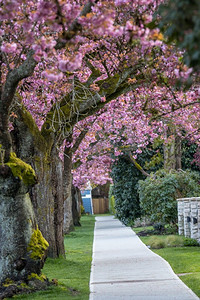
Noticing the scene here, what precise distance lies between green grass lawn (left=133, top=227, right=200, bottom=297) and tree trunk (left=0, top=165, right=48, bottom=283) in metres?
2.60

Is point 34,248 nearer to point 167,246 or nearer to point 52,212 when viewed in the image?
point 52,212

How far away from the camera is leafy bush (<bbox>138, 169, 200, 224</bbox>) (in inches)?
849

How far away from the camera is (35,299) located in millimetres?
8438

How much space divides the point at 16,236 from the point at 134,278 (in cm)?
242

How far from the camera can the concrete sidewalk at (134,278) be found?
852 centimetres

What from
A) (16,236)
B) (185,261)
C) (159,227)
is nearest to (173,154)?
(159,227)

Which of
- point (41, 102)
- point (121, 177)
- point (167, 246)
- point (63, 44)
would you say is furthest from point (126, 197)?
point (63, 44)

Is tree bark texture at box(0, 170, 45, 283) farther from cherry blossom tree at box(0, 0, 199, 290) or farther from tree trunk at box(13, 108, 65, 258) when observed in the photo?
tree trunk at box(13, 108, 65, 258)

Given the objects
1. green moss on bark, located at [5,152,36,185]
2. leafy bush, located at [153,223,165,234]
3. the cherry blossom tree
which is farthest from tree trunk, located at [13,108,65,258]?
leafy bush, located at [153,223,165,234]

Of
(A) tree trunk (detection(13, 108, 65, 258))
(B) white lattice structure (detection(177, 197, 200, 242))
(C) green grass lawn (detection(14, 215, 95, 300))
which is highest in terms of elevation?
(A) tree trunk (detection(13, 108, 65, 258))

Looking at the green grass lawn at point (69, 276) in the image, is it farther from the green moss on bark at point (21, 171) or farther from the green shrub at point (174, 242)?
the green shrub at point (174, 242)

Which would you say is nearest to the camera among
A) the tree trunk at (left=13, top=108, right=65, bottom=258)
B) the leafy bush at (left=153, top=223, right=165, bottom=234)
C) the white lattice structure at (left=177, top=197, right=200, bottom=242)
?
the tree trunk at (left=13, top=108, right=65, bottom=258)

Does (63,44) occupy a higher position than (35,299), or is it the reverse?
(63,44)

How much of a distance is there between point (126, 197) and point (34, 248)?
1900 centimetres
